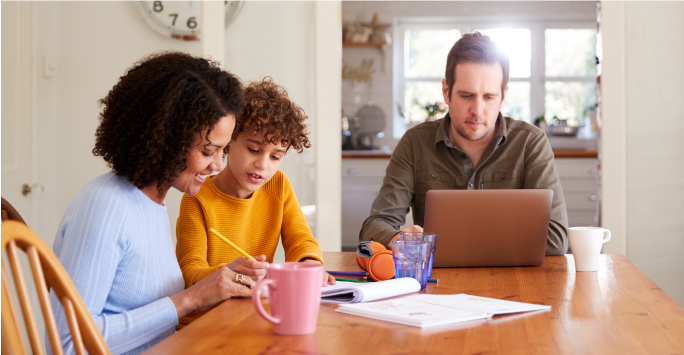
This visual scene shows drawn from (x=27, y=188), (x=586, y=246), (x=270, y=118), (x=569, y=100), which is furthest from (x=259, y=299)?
(x=569, y=100)

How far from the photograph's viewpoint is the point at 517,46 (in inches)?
211

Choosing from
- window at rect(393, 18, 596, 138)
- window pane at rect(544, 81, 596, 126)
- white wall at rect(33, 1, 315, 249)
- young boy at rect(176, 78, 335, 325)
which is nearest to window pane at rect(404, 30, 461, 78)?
window at rect(393, 18, 596, 138)

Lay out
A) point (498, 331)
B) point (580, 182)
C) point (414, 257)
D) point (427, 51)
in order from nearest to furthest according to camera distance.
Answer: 1. point (498, 331)
2. point (414, 257)
3. point (580, 182)
4. point (427, 51)

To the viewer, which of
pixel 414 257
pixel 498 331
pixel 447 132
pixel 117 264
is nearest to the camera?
pixel 498 331

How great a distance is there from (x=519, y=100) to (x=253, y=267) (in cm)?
478

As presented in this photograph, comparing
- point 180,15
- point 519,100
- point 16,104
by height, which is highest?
point 180,15

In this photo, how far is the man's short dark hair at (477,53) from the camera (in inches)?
68.5

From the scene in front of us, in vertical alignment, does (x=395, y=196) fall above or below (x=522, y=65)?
below

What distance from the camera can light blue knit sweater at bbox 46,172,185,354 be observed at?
2.90 feet

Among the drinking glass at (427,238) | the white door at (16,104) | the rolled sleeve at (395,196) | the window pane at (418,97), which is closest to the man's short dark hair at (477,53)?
the rolled sleeve at (395,196)

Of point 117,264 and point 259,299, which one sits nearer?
point 259,299

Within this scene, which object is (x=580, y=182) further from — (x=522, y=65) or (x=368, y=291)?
(x=368, y=291)

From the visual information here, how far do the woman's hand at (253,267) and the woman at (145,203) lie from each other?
0.05 ft

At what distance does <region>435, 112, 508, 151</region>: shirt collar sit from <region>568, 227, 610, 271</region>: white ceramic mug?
0.56m
